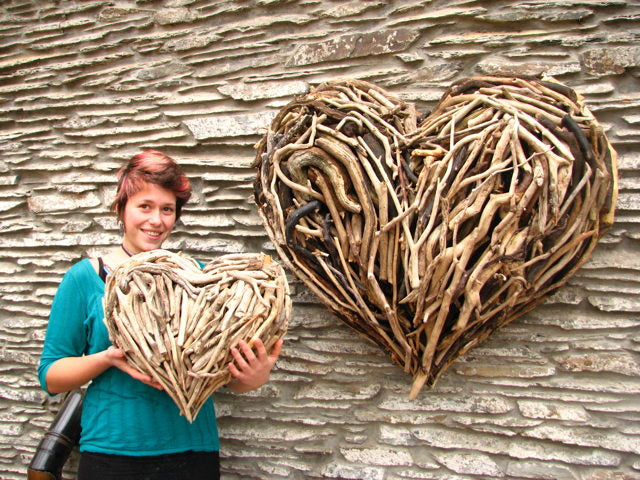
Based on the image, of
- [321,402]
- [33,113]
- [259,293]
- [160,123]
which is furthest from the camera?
[33,113]

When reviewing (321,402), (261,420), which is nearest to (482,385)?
(321,402)

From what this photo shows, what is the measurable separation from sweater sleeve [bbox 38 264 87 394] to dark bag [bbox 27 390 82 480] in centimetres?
43

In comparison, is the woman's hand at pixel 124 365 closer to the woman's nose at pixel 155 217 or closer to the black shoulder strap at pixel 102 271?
the black shoulder strap at pixel 102 271

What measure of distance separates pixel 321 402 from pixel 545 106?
87 cm

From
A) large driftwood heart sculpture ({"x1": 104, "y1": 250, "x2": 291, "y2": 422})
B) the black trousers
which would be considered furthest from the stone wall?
large driftwood heart sculpture ({"x1": 104, "y1": 250, "x2": 291, "y2": 422})

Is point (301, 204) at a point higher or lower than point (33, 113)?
lower

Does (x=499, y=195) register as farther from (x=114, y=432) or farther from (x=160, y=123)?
(x=160, y=123)

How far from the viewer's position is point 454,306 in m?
1.09

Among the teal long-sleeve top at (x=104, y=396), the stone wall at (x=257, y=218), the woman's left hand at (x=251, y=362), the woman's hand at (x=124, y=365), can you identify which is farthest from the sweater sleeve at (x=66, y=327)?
the stone wall at (x=257, y=218)

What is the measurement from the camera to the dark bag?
1434 mm

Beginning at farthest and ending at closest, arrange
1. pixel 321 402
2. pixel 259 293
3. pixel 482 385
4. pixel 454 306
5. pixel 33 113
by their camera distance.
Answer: pixel 33 113 → pixel 321 402 → pixel 482 385 → pixel 454 306 → pixel 259 293

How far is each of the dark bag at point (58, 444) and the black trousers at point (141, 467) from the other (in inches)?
15.8

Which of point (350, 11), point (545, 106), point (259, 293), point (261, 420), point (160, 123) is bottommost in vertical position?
point (261, 420)

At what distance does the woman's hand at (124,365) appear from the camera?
3.23 ft
